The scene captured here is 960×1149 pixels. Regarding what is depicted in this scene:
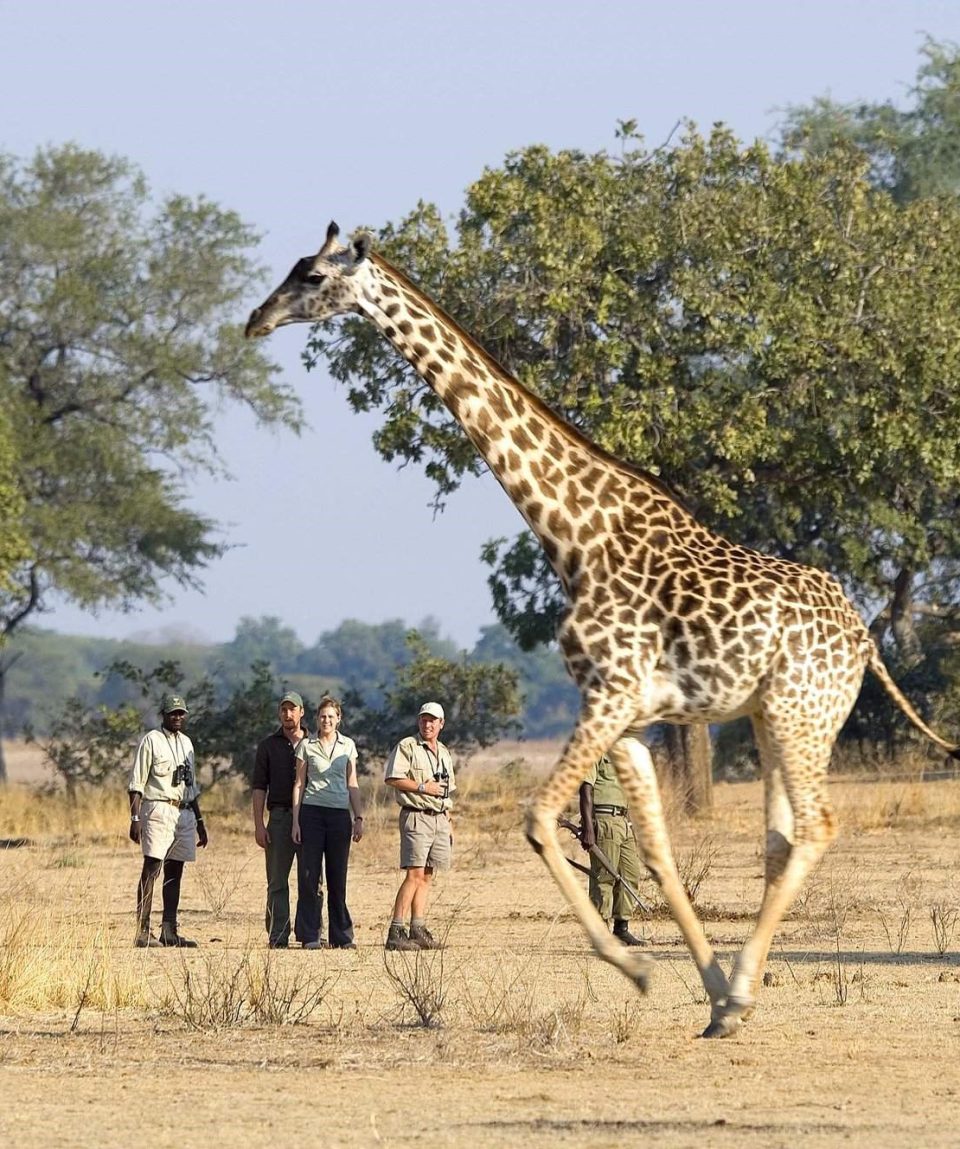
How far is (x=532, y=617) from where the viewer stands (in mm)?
30891

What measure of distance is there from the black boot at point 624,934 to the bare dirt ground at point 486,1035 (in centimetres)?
16

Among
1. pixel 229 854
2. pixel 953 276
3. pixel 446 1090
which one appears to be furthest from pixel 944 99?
pixel 446 1090

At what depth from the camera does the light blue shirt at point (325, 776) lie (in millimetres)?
14656

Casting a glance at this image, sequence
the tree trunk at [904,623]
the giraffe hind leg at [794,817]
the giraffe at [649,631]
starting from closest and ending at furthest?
the giraffe at [649,631], the giraffe hind leg at [794,817], the tree trunk at [904,623]

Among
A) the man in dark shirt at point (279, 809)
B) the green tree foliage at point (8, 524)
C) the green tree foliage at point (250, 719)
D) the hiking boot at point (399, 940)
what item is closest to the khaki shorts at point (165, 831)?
the man in dark shirt at point (279, 809)

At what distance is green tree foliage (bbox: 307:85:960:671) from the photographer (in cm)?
2483

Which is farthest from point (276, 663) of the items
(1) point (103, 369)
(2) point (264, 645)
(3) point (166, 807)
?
(3) point (166, 807)

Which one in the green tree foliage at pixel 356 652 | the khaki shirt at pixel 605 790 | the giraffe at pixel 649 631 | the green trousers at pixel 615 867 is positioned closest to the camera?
the giraffe at pixel 649 631

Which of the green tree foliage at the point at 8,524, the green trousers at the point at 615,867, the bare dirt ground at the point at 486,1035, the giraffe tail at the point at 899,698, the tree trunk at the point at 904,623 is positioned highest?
the green tree foliage at the point at 8,524

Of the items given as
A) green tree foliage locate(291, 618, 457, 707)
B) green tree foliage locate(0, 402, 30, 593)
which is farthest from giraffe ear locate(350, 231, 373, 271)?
green tree foliage locate(291, 618, 457, 707)

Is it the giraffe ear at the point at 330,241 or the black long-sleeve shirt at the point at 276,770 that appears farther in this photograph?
the black long-sleeve shirt at the point at 276,770

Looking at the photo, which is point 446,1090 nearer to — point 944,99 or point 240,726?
point 240,726

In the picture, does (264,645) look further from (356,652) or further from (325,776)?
(325,776)

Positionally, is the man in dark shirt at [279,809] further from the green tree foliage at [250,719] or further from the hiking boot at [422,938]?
the green tree foliage at [250,719]
